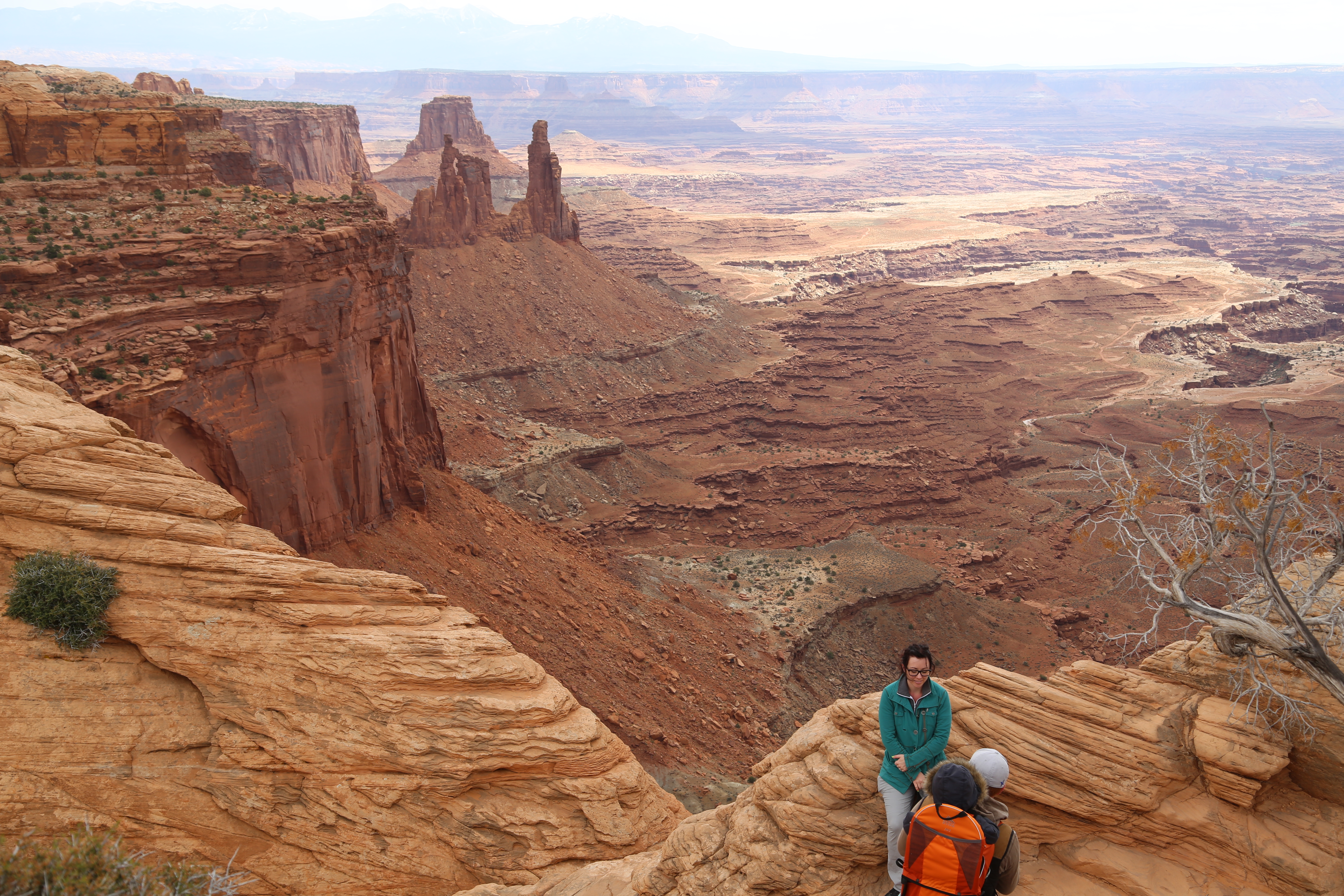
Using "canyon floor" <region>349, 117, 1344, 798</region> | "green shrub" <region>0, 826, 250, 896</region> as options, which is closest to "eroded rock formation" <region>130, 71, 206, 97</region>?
"canyon floor" <region>349, 117, 1344, 798</region>

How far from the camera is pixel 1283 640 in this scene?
28.2ft

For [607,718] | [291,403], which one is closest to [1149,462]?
[607,718]

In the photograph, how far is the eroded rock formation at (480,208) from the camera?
64438 mm

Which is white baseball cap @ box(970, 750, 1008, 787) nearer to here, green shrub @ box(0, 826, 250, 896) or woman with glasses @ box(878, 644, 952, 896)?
woman with glasses @ box(878, 644, 952, 896)

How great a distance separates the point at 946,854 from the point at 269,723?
8.18m

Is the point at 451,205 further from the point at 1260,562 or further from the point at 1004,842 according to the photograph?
the point at 1004,842

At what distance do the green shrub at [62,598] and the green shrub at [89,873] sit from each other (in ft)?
8.13

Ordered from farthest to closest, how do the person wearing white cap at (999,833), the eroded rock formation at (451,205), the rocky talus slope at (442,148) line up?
the rocky talus slope at (442,148), the eroded rock formation at (451,205), the person wearing white cap at (999,833)

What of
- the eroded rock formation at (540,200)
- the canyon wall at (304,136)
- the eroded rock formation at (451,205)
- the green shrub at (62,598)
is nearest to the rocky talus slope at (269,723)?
the green shrub at (62,598)

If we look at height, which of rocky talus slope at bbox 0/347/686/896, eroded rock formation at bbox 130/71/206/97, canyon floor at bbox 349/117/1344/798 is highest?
eroded rock formation at bbox 130/71/206/97

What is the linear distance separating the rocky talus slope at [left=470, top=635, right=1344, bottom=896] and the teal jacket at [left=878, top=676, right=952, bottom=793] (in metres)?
0.73

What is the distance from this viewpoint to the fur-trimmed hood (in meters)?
7.37

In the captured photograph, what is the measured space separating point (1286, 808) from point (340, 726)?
10204 millimetres

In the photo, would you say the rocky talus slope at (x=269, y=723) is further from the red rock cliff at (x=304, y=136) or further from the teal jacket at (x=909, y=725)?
the red rock cliff at (x=304, y=136)
